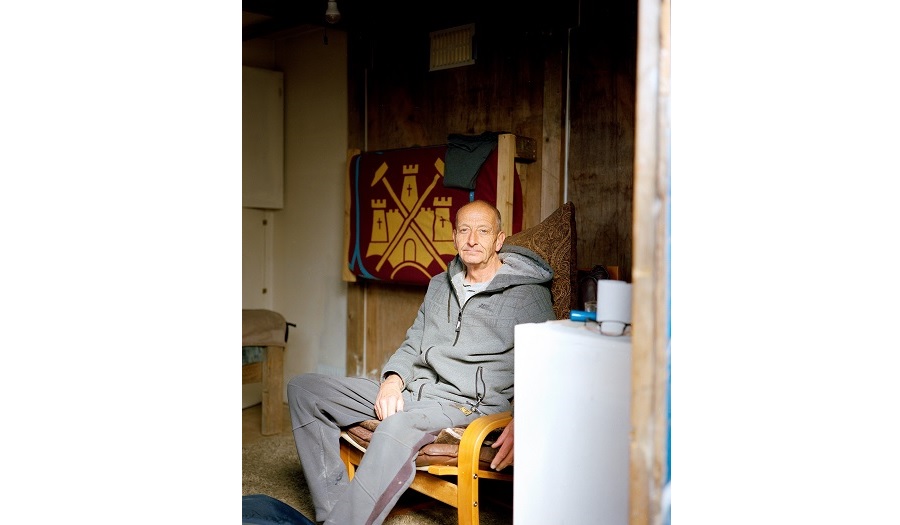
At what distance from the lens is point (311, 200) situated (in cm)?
534

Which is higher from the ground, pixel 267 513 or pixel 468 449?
pixel 468 449

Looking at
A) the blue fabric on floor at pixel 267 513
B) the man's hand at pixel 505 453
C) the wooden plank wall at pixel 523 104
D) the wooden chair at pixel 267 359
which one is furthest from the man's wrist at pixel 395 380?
the wooden chair at pixel 267 359

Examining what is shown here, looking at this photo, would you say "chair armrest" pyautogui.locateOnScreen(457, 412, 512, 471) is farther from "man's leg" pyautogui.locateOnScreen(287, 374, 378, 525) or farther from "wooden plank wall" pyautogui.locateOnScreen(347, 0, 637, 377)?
"wooden plank wall" pyautogui.locateOnScreen(347, 0, 637, 377)

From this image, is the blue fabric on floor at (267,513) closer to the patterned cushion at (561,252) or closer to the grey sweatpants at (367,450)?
the grey sweatpants at (367,450)

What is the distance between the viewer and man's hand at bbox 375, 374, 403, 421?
9.71 ft

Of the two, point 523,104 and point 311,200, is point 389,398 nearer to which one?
point 523,104

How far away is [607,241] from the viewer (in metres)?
3.61

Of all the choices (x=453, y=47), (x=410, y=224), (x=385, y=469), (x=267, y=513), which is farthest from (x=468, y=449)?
(x=453, y=47)

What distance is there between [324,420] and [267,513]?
2.12 ft

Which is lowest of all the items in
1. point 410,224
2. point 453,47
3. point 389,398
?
point 389,398

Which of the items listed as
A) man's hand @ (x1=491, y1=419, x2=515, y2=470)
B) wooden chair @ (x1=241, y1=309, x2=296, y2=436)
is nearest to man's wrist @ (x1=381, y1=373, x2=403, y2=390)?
man's hand @ (x1=491, y1=419, x2=515, y2=470)
